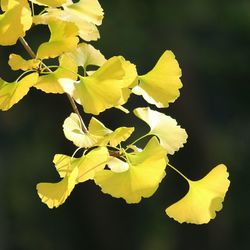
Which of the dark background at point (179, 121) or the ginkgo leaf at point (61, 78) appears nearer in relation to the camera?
the ginkgo leaf at point (61, 78)

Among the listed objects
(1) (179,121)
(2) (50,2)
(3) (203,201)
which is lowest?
(1) (179,121)

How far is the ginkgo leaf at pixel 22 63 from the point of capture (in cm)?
47

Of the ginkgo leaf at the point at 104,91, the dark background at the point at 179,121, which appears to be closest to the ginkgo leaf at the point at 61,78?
the ginkgo leaf at the point at 104,91

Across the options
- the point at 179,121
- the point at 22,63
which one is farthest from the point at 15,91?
the point at 179,121

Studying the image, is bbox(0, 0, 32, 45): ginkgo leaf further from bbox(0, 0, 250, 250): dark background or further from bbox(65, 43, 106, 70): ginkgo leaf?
bbox(0, 0, 250, 250): dark background

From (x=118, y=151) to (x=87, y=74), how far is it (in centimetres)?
5

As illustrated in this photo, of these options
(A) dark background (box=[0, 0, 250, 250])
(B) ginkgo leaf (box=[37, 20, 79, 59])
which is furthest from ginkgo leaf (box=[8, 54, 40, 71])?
(A) dark background (box=[0, 0, 250, 250])

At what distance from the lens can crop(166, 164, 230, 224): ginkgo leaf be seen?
0.49 metres

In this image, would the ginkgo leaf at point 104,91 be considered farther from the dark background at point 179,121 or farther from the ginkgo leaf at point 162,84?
the dark background at point 179,121

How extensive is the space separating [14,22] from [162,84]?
4.4 inches

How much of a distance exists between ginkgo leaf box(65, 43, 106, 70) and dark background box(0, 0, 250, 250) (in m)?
2.24

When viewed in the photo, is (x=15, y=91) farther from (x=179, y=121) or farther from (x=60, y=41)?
(x=179, y=121)

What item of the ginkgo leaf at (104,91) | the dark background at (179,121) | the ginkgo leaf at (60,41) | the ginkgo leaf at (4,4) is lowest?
the dark background at (179,121)

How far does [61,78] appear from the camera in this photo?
475 mm
